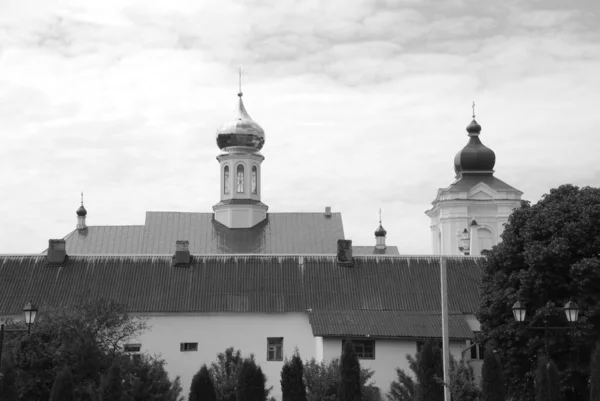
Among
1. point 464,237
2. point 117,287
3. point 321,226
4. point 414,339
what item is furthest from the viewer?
point 464,237

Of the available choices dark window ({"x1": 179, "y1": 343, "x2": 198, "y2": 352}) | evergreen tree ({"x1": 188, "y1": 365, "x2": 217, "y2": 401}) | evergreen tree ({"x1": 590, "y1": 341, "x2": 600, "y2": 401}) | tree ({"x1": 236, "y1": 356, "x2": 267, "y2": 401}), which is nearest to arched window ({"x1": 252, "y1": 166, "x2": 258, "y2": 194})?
dark window ({"x1": 179, "y1": 343, "x2": 198, "y2": 352})

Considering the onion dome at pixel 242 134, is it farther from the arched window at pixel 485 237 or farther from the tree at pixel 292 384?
the tree at pixel 292 384

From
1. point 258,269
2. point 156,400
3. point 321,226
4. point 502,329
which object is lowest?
point 156,400

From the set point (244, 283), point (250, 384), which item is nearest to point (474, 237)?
point (244, 283)

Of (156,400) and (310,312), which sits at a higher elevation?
(310,312)

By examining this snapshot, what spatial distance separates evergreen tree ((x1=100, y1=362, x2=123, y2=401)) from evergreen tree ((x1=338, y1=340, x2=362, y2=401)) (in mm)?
7412

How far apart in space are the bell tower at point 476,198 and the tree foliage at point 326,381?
41.3 m

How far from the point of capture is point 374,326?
47.2 meters

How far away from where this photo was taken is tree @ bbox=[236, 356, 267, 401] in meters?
38.1

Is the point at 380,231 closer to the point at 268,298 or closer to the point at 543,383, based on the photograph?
the point at 268,298

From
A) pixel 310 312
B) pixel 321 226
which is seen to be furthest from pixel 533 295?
pixel 321 226

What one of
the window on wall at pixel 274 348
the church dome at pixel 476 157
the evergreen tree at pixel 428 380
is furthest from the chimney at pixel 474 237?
the evergreen tree at pixel 428 380

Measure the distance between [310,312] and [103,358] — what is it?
11059 mm

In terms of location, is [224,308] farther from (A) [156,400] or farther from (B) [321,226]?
(B) [321,226]
